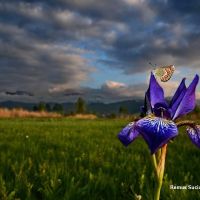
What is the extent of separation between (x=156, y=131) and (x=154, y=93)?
526 millimetres

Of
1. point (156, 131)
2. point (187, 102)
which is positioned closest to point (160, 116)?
point (187, 102)

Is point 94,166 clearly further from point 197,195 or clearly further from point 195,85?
point 195,85

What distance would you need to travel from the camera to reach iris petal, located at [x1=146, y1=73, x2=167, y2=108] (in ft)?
6.91

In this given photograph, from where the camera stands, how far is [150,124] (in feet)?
5.63

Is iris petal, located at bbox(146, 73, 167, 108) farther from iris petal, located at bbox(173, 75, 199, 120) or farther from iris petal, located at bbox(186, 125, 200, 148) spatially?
iris petal, located at bbox(186, 125, 200, 148)

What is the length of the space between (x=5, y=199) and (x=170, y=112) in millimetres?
2431

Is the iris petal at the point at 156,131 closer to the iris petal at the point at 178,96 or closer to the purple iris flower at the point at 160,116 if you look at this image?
the purple iris flower at the point at 160,116

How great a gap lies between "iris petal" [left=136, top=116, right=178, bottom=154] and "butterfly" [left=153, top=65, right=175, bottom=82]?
0.28 m

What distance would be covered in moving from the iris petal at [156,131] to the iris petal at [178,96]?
1.01 feet

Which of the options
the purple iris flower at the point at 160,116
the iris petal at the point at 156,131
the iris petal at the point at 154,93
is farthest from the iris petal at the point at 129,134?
the iris petal at the point at 154,93

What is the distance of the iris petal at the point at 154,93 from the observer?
2.11 m

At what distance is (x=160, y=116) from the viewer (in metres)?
1.98

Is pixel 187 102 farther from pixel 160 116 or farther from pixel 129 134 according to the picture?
pixel 129 134

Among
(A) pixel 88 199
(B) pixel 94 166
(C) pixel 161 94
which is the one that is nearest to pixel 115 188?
(A) pixel 88 199
